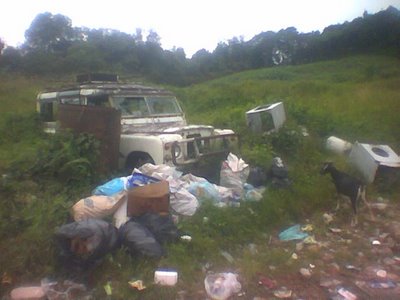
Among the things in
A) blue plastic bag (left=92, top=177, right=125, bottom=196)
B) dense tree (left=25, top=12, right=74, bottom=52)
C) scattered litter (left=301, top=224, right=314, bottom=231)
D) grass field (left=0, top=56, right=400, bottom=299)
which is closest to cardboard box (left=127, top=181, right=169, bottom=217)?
blue plastic bag (left=92, top=177, right=125, bottom=196)

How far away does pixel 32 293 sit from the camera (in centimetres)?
334

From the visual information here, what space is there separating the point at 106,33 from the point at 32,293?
103ft

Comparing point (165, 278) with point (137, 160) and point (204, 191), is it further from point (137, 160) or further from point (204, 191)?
point (137, 160)

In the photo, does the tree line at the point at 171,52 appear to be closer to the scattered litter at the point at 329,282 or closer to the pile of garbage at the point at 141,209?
the pile of garbage at the point at 141,209

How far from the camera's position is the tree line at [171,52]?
24234 mm

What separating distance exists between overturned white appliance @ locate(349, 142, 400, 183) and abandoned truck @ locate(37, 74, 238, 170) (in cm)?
240

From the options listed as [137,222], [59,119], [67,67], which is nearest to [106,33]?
[67,67]

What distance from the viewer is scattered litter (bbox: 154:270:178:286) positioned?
3.53 metres

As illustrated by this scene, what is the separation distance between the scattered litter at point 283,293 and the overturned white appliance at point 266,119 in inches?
184

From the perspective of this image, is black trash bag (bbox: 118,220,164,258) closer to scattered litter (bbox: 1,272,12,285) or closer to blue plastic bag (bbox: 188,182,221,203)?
scattered litter (bbox: 1,272,12,285)

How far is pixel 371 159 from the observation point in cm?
672

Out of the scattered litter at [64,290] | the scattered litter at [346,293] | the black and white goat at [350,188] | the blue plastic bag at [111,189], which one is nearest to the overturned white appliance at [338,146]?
the black and white goat at [350,188]

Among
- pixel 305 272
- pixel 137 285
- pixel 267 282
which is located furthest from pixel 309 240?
pixel 137 285

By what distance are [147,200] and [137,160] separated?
1.72 meters
